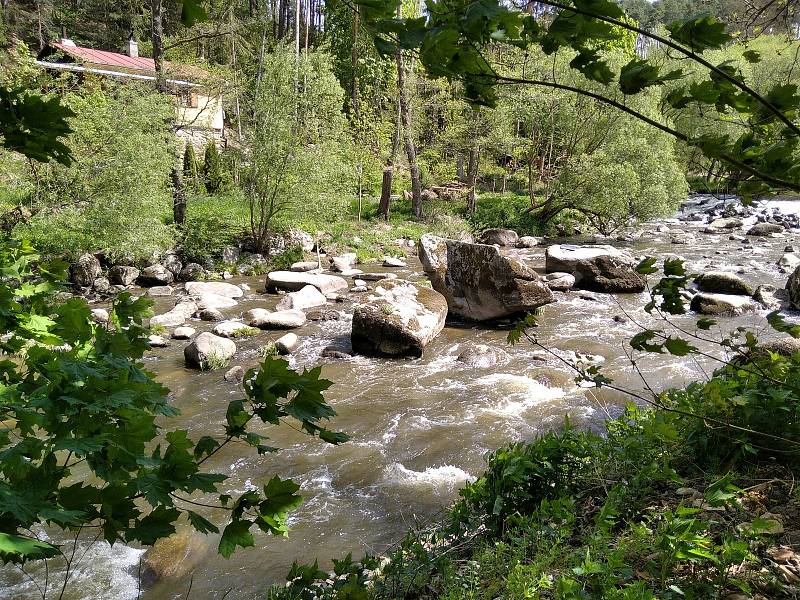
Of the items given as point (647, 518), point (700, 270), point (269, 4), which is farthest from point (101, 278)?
point (269, 4)

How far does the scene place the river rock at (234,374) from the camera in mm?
9875

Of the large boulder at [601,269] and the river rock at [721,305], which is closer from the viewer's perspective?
the river rock at [721,305]

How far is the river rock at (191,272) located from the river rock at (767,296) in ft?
50.4

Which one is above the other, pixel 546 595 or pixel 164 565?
pixel 546 595

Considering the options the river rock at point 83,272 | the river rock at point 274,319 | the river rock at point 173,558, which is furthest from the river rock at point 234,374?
the river rock at point 83,272

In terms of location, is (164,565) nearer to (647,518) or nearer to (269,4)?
(647,518)

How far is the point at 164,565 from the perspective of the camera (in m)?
5.36

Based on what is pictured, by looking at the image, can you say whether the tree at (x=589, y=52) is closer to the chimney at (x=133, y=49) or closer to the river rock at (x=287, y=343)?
the river rock at (x=287, y=343)

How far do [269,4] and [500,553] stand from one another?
4766cm

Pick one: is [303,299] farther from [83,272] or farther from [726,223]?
[726,223]

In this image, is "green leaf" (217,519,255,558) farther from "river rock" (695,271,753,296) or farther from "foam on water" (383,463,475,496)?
"river rock" (695,271,753,296)

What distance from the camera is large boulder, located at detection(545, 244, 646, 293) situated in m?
15.7

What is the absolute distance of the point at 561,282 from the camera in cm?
1598

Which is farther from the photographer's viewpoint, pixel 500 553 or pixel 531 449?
pixel 531 449
